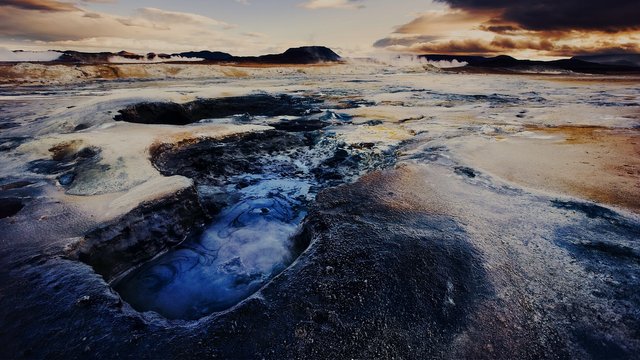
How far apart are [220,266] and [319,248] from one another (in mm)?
1397

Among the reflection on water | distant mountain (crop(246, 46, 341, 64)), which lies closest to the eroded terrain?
the reflection on water

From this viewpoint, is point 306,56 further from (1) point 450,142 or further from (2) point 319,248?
(2) point 319,248

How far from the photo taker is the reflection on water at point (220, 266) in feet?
10.8

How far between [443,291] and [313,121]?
8.25 m

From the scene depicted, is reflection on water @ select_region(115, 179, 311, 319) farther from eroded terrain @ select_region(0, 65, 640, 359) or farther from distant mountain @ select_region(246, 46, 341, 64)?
distant mountain @ select_region(246, 46, 341, 64)

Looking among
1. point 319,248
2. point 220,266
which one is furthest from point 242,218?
point 319,248

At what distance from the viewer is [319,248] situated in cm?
308

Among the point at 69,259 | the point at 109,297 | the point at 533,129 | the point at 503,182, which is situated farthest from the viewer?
the point at 533,129

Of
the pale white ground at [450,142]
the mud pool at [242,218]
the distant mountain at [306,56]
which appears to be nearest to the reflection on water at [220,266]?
the mud pool at [242,218]

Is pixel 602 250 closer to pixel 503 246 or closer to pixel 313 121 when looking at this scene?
pixel 503 246

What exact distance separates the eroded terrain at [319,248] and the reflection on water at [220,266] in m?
0.02

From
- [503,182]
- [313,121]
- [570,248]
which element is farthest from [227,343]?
[313,121]

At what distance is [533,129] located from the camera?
862 centimetres

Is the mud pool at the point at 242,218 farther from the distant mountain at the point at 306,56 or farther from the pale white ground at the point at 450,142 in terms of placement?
the distant mountain at the point at 306,56
